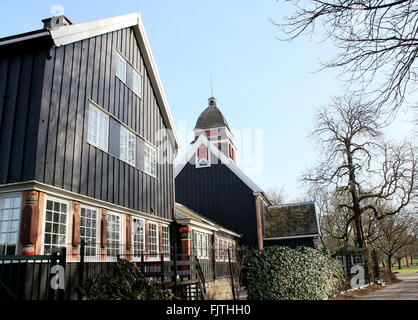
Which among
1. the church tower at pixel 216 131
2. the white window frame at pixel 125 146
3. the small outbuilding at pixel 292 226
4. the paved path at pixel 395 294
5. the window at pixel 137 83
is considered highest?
the church tower at pixel 216 131

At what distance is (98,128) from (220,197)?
16.1 metres

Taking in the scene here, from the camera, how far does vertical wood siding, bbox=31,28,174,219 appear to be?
8.86 m

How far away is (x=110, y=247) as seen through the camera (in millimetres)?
10883

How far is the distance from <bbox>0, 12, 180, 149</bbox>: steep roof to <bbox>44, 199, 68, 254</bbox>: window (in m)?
4.09

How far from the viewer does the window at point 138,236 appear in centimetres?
1239

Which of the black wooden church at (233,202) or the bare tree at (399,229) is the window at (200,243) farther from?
the bare tree at (399,229)

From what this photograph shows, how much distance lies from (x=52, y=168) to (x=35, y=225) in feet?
4.90

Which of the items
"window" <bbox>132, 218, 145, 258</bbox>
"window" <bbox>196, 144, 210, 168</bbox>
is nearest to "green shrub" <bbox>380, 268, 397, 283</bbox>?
"window" <bbox>196, 144, 210, 168</bbox>

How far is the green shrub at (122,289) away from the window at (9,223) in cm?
188

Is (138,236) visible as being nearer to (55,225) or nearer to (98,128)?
(98,128)

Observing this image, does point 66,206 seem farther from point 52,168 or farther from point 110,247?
point 110,247

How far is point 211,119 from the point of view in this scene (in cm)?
3144

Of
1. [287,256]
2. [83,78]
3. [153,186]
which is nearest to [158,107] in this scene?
[153,186]

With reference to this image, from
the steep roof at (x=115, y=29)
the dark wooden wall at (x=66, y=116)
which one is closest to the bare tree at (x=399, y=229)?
the steep roof at (x=115, y=29)
